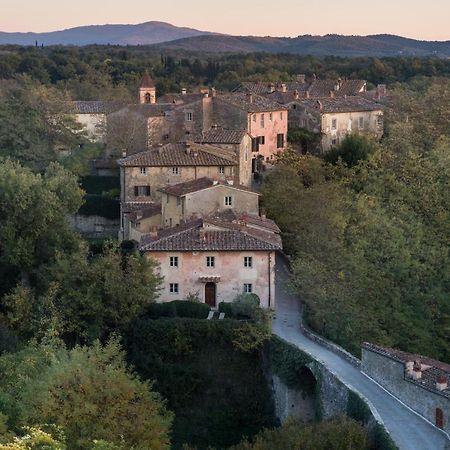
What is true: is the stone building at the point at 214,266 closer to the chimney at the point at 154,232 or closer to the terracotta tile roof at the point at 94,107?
the chimney at the point at 154,232

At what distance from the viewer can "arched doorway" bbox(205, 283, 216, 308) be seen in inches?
1699

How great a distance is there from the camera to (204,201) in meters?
49.1

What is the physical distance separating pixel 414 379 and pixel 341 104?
4542 centimetres

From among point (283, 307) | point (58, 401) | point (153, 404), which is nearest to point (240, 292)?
point (283, 307)

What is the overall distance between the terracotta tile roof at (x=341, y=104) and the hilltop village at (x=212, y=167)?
104mm

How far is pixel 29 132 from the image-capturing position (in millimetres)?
64188

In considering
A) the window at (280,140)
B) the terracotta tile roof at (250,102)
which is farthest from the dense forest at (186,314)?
the window at (280,140)

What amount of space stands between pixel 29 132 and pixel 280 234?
2270 centimetres

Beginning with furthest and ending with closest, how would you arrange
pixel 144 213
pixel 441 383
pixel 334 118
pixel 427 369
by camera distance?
pixel 334 118
pixel 144 213
pixel 427 369
pixel 441 383

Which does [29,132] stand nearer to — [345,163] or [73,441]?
[345,163]

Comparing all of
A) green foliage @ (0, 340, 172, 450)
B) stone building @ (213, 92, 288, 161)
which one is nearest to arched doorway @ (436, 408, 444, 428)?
green foliage @ (0, 340, 172, 450)

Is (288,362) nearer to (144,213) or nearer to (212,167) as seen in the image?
(144,213)

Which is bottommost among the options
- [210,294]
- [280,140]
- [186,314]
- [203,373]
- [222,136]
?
[203,373]

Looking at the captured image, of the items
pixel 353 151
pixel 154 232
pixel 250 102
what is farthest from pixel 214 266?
pixel 250 102
